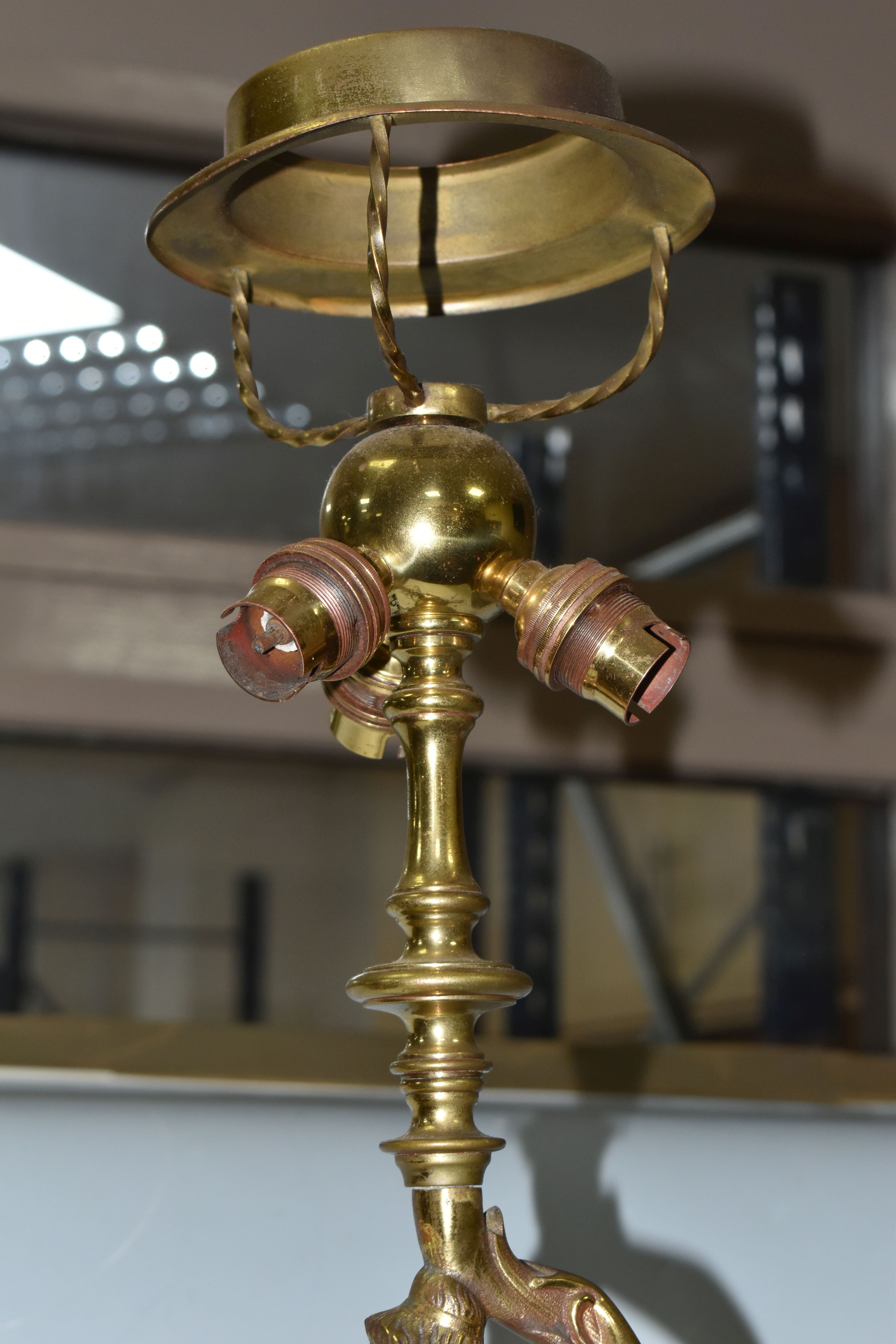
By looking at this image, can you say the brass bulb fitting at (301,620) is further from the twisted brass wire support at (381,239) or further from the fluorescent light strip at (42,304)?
the fluorescent light strip at (42,304)

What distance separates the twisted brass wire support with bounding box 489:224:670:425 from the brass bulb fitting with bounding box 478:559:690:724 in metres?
0.10

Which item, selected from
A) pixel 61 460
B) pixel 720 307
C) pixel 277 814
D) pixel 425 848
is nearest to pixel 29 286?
pixel 61 460

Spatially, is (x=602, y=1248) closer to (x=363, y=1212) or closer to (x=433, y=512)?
(x=363, y=1212)

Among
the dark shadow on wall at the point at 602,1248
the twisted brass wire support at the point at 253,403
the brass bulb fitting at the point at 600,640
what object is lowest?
the dark shadow on wall at the point at 602,1248

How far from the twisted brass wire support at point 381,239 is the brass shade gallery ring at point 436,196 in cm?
1

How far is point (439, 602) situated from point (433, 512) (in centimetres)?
4

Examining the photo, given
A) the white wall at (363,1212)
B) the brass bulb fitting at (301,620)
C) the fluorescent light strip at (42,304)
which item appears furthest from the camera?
the fluorescent light strip at (42,304)

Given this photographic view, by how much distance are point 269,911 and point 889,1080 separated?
431 mm

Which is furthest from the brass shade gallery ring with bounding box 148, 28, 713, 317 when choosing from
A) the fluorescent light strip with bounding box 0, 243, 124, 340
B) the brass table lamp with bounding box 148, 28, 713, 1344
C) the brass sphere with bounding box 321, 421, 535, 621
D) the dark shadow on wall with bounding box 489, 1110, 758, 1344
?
the dark shadow on wall with bounding box 489, 1110, 758, 1344

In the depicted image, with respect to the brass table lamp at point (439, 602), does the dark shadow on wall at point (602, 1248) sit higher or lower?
lower

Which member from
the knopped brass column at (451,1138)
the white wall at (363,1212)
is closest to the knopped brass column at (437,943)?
the knopped brass column at (451,1138)

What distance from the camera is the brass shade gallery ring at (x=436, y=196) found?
50 cm

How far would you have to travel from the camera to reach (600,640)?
0.49 m

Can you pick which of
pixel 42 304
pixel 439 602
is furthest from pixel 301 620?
pixel 42 304
